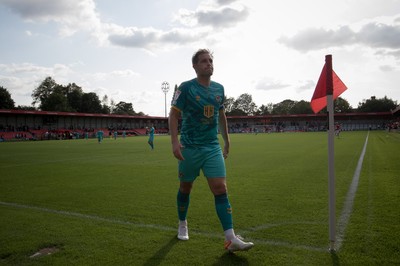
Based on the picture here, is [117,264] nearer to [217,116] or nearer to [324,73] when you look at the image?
[217,116]

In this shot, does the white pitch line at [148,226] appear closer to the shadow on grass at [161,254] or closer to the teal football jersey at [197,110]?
the shadow on grass at [161,254]

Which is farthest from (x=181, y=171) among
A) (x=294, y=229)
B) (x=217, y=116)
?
(x=294, y=229)

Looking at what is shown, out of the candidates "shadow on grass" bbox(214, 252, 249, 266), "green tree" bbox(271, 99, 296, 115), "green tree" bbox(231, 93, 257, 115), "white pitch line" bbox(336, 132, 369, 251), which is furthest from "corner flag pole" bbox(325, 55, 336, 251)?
"green tree" bbox(231, 93, 257, 115)

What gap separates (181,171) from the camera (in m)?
3.98

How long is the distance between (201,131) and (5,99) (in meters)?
101

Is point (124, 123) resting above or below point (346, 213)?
above

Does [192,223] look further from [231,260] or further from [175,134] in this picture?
[175,134]

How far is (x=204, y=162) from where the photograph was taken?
12.7 feet

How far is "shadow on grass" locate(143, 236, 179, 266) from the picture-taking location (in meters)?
3.37

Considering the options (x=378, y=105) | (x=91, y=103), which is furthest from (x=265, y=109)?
(x=91, y=103)

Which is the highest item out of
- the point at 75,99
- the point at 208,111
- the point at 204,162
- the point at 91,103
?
the point at 75,99

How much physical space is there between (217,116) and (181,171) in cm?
87

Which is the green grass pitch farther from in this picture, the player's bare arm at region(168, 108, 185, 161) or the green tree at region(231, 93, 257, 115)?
the green tree at region(231, 93, 257, 115)

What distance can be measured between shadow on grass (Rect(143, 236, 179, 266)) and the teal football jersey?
131 cm
